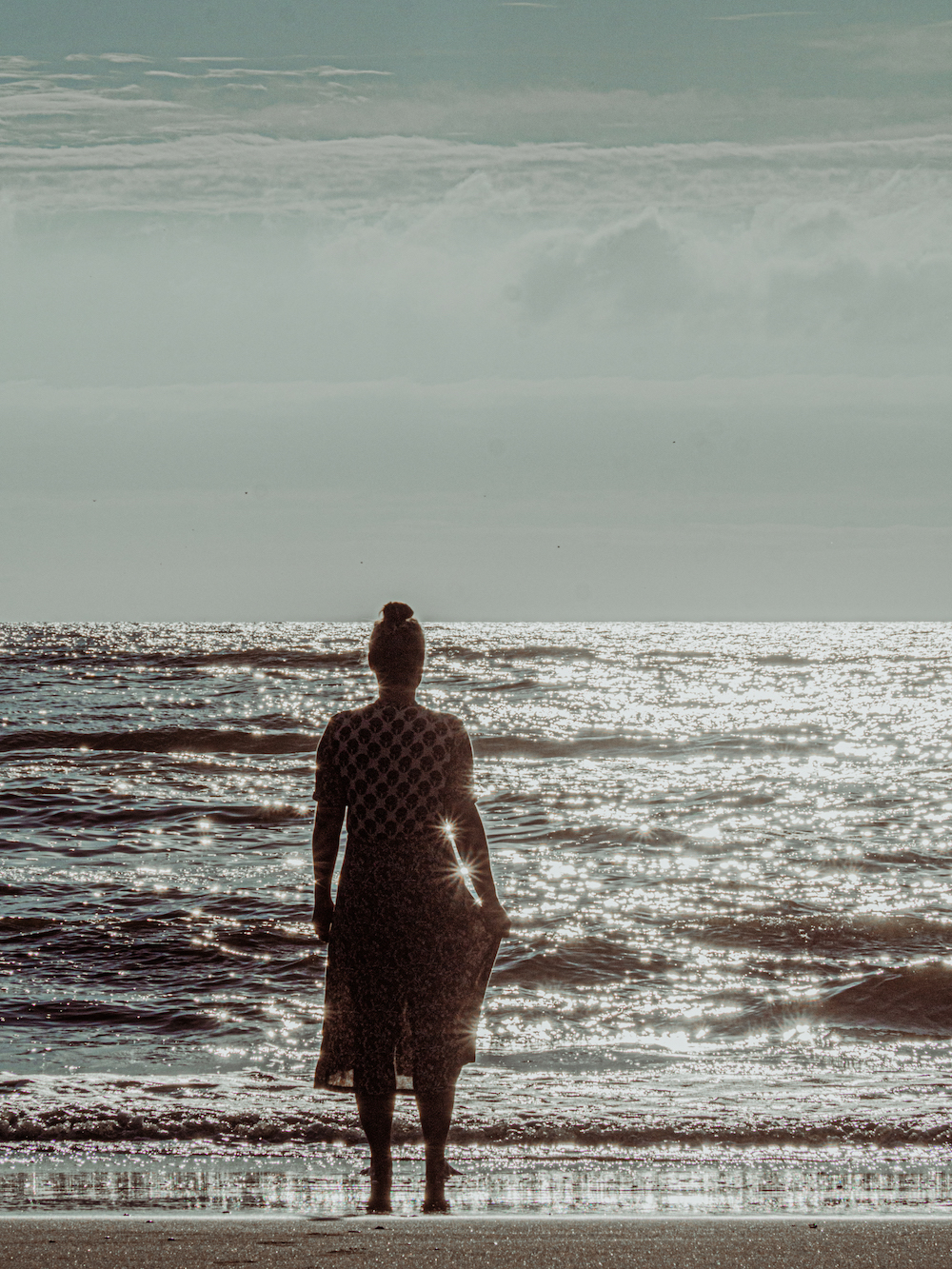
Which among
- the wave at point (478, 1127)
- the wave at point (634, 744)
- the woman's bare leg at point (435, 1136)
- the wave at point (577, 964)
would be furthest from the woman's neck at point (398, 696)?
the wave at point (634, 744)

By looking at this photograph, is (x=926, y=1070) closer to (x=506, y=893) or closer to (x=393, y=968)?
(x=393, y=968)

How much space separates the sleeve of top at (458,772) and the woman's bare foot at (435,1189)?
1125 mm

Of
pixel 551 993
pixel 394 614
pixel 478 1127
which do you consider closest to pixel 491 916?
pixel 394 614

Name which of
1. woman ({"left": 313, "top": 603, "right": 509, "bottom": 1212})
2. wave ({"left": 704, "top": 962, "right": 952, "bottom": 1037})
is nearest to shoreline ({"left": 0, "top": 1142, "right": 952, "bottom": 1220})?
woman ({"left": 313, "top": 603, "right": 509, "bottom": 1212})

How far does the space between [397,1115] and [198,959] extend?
11.0 feet

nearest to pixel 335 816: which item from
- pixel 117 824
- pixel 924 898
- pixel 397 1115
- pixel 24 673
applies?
pixel 397 1115

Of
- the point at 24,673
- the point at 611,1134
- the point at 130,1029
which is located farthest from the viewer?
the point at 24,673

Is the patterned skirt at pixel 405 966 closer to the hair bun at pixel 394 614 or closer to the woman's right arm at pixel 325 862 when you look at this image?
the woman's right arm at pixel 325 862

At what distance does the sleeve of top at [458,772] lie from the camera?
3.92m

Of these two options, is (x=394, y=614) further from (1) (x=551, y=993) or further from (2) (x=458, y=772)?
(1) (x=551, y=993)

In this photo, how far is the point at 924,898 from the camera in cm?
1043

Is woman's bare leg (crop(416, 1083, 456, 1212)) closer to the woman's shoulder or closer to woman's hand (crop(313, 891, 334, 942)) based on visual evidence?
woman's hand (crop(313, 891, 334, 942))

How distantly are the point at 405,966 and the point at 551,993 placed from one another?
4136 mm

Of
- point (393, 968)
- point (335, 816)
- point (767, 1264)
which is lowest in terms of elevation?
point (767, 1264)
